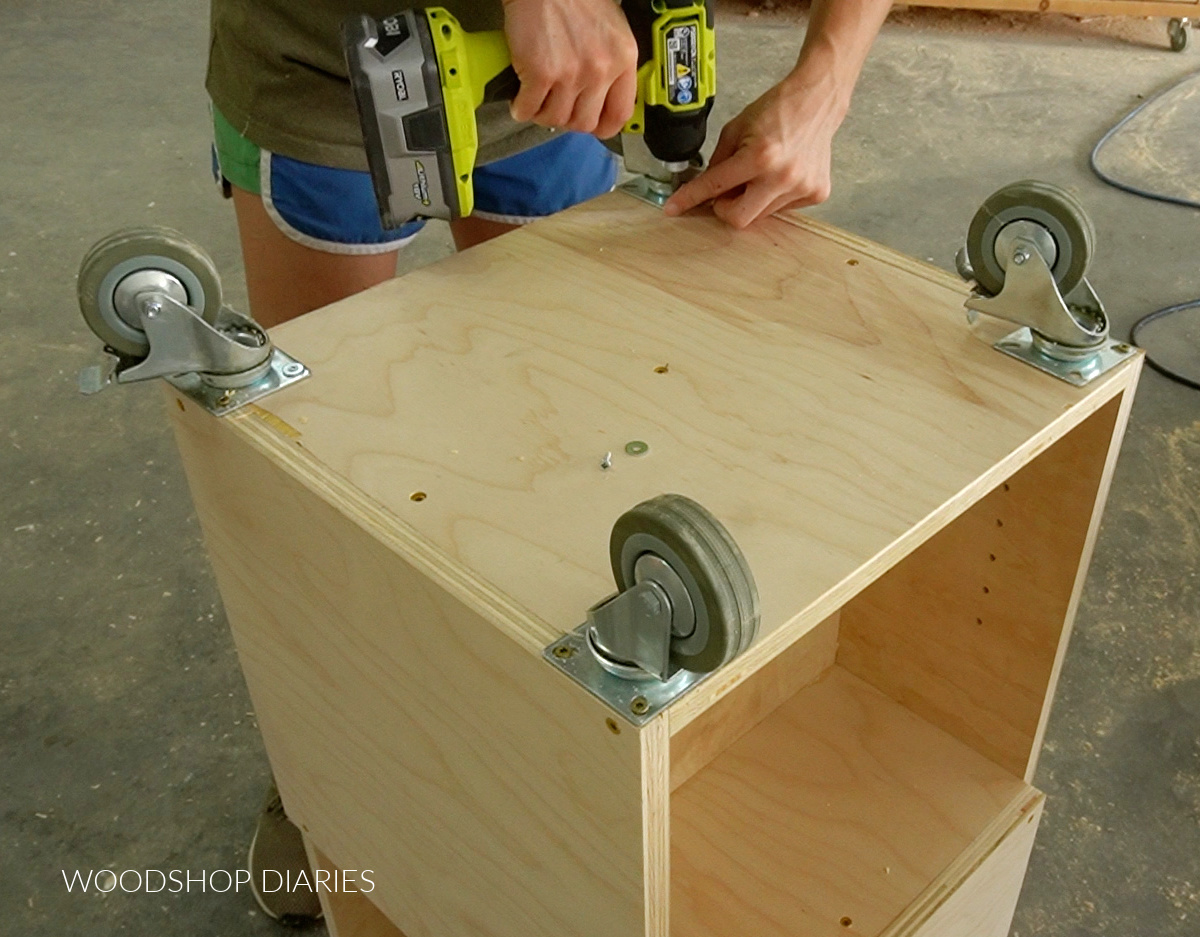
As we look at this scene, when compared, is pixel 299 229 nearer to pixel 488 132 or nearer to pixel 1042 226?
pixel 488 132

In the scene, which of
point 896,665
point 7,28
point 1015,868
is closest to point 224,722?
point 896,665

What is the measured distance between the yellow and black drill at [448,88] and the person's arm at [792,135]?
4 centimetres

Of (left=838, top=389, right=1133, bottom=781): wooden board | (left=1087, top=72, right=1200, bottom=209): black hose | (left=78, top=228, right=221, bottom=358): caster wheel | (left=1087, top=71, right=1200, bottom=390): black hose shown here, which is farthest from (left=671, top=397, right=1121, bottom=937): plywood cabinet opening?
(left=1087, top=72, right=1200, bottom=209): black hose

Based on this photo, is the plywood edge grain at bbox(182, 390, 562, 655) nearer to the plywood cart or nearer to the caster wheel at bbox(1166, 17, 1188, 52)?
the plywood cart

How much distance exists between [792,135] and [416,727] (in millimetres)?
586

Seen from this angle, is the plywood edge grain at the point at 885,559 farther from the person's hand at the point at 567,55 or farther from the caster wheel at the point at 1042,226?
the person's hand at the point at 567,55

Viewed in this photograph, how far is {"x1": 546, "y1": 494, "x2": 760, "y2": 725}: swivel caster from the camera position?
21.8 inches

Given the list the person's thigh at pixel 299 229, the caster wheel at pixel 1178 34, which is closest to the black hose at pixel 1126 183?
the caster wheel at pixel 1178 34

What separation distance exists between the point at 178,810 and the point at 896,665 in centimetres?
89

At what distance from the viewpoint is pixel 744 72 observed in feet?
10.6

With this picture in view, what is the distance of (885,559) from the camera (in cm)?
68

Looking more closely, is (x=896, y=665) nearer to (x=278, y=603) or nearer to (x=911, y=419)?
(x=911, y=419)

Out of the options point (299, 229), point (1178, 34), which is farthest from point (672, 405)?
point (1178, 34)

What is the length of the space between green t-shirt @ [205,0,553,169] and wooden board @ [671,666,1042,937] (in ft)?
2.20
